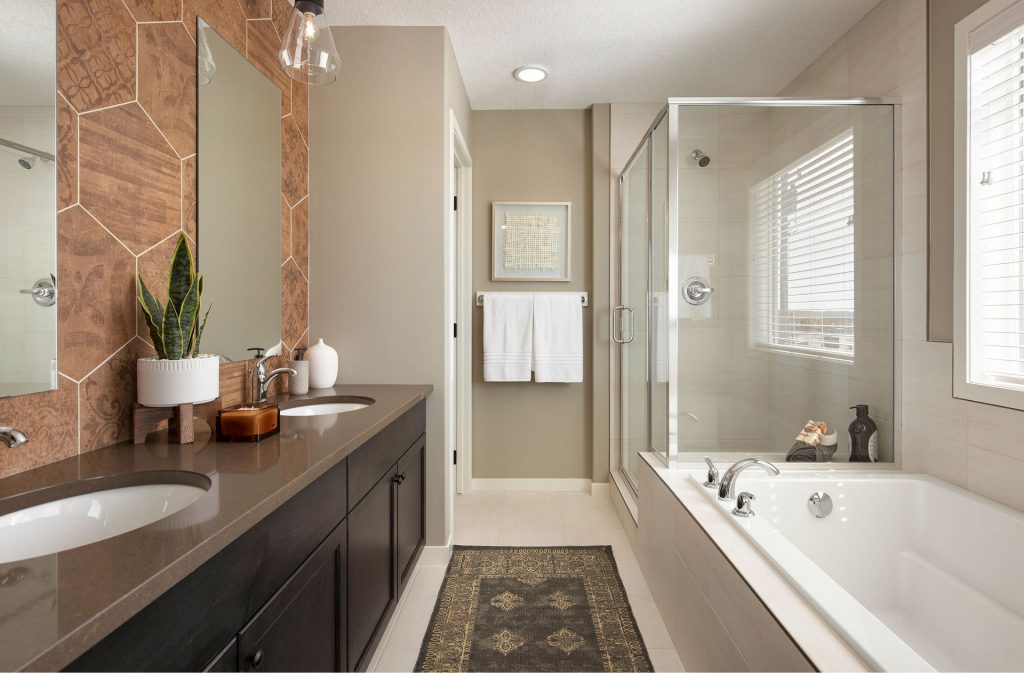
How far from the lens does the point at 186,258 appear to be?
4.38 feet

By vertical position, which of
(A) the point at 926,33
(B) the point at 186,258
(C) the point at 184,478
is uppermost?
(A) the point at 926,33

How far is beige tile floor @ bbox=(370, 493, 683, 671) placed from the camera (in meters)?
1.74

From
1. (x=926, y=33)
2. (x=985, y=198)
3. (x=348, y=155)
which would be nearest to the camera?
(x=985, y=198)

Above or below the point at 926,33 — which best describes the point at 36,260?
below

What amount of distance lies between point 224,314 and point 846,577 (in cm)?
215

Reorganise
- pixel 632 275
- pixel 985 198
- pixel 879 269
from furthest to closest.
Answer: pixel 632 275, pixel 879 269, pixel 985 198

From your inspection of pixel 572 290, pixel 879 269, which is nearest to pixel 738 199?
pixel 879 269

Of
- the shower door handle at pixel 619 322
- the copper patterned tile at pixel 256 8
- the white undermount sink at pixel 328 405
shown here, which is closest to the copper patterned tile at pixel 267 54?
the copper patterned tile at pixel 256 8

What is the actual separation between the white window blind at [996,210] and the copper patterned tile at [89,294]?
2424 mm

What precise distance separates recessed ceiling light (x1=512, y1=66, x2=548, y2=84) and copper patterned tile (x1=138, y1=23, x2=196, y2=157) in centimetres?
161

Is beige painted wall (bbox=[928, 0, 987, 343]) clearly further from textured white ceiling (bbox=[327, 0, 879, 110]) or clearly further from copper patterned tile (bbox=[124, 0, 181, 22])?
copper patterned tile (bbox=[124, 0, 181, 22])

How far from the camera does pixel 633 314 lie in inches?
115

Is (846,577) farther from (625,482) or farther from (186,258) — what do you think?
(186,258)

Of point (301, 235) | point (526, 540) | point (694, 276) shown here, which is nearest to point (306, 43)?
point (301, 235)
